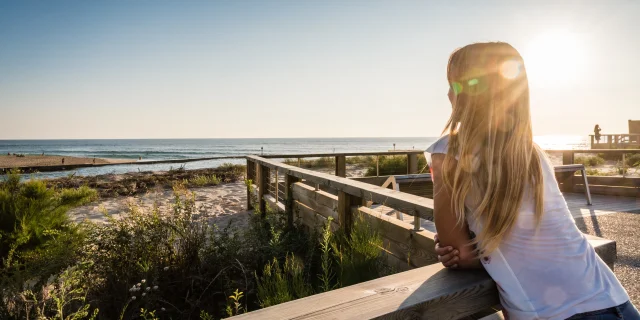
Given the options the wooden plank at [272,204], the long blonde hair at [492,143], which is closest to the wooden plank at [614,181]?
the wooden plank at [272,204]

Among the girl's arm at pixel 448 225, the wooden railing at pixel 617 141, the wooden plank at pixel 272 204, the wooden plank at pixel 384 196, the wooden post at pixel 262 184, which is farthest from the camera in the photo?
the wooden railing at pixel 617 141

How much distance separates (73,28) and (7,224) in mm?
15682

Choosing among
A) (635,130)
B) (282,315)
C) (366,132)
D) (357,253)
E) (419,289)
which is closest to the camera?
(282,315)

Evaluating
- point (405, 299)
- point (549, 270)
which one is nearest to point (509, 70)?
point (549, 270)

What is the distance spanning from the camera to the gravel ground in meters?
2.87

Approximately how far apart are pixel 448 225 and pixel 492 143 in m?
0.28

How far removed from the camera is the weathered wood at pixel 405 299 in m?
0.74

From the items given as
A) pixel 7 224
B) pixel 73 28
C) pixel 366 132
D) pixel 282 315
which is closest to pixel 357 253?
pixel 282 315

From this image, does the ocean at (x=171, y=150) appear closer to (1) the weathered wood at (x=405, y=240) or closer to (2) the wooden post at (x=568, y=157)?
(2) the wooden post at (x=568, y=157)

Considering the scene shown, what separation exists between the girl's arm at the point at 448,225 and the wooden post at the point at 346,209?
1736mm

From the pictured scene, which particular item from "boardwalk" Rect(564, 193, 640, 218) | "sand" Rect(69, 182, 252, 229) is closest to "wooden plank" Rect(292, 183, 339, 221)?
"sand" Rect(69, 182, 252, 229)

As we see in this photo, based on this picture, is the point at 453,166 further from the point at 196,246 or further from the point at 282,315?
the point at 196,246

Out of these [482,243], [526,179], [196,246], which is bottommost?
[196,246]

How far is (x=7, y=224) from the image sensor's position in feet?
9.99
